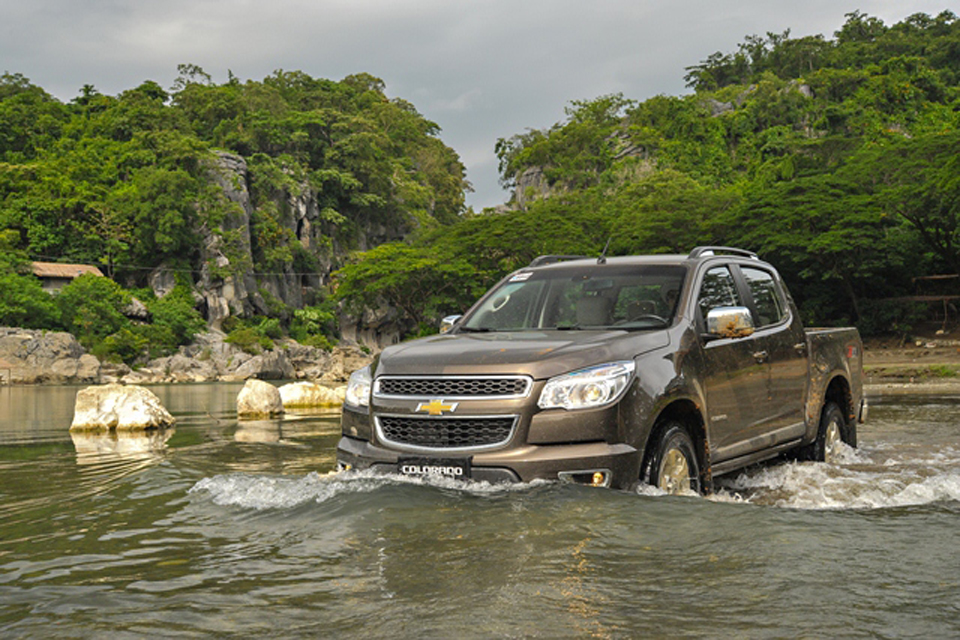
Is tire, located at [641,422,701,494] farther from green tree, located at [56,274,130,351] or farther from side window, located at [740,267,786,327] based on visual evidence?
green tree, located at [56,274,130,351]

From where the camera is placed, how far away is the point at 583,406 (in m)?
5.07

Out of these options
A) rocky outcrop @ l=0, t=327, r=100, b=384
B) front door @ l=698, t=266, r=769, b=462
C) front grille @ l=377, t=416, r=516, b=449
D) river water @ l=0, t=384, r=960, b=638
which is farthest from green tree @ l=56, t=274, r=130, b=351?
front grille @ l=377, t=416, r=516, b=449

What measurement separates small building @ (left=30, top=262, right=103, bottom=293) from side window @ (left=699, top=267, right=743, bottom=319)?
63.5 meters

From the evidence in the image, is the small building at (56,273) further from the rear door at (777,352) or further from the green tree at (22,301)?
the rear door at (777,352)

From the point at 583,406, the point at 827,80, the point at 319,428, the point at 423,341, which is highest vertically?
the point at 827,80

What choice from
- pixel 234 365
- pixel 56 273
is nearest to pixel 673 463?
pixel 234 365

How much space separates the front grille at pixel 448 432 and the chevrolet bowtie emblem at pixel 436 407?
0.05 metres

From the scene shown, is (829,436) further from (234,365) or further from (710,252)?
(234,365)

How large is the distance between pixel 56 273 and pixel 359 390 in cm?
6469

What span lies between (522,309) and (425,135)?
392 ft

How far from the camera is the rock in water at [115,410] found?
1353cm

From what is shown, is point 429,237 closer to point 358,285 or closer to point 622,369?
point 358,285

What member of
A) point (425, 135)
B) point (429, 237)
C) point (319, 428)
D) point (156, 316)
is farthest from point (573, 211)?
point (425, 135)

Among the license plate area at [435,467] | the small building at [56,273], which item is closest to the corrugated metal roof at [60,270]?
the small building at [56,273]
